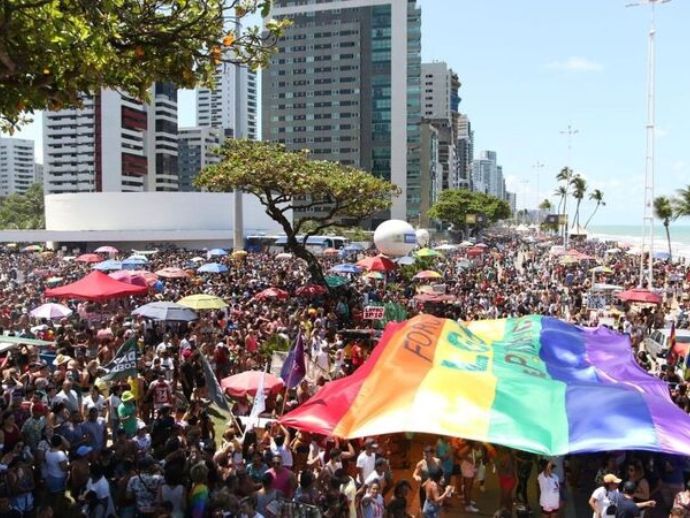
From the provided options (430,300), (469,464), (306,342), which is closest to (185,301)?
(306,342)

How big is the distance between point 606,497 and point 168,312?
38.4 ft

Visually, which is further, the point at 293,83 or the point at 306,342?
the point at 293,83

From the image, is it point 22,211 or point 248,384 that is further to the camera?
point 22,211

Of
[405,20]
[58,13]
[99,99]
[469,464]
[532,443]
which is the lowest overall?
[469,464]

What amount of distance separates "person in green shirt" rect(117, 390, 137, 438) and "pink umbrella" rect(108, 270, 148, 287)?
1075 cm

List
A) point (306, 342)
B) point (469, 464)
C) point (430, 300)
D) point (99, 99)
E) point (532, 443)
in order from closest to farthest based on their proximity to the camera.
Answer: point (532, 443) → point (469, 464) → point (306, 342) → point (430, 300) → point (99, 99)

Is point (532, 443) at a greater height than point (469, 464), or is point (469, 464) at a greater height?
point (532, 443)

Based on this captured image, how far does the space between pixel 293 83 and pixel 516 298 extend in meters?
109

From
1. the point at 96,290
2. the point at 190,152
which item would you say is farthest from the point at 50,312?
the point at 190,152

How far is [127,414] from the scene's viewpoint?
11.0 m

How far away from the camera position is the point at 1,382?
12477 mm

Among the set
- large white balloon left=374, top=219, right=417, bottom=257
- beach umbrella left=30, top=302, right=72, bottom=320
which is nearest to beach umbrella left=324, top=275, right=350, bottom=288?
large white balloon left=374, top=219, right=417, bottom=257

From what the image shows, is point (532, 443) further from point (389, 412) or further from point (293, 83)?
point (293, 83)

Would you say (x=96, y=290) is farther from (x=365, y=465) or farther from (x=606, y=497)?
(x=606, y=497)
